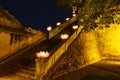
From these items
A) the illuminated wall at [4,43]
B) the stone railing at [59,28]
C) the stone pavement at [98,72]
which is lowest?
the stone pavement at [98,72]

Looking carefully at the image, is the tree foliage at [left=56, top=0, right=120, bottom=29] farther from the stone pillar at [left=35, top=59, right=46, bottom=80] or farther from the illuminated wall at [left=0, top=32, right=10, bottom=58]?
the illuminated wall at [left=0, top=32, right=10, bottom=58]

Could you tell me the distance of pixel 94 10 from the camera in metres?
12.7

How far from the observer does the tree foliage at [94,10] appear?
41.2 feet

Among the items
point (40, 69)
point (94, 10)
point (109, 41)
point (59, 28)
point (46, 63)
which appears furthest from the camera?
point (59, 28)

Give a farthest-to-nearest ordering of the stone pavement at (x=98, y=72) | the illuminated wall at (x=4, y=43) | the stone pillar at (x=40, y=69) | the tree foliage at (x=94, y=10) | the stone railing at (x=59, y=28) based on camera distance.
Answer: the stone railing at (x=59, y=28) < the illuminated wall at (x=4, y=43) < the stone pavement at (x=98, y=72) < the stone pillar at (x=40, y=69) < the tree foliage at (x=94, y=10)

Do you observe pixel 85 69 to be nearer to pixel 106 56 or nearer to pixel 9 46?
pixel 106 56

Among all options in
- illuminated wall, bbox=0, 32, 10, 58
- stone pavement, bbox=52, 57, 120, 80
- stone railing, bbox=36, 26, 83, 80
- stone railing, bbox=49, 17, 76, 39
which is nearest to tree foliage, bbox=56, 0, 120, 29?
stone railing, bbox=36, 26, 83, 80

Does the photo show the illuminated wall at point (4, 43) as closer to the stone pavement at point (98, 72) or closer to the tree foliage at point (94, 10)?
the stone pavement at point (98, 72)

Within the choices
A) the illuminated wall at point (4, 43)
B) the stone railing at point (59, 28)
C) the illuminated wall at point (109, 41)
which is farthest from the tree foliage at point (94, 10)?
the stone railing at point (59, 28)

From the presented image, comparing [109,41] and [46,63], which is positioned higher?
[109,41]

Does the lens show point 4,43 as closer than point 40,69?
No

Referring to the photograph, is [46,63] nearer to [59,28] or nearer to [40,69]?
[40,69]

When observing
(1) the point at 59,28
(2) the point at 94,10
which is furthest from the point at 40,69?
(1) the point at 59,28

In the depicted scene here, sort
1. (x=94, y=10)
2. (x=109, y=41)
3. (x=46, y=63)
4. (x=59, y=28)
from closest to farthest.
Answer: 1. (x=94, y=10)
2. (x=46, y=63)
3. (x=109, y=41)
4. (x=59, y=28)
